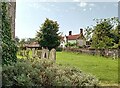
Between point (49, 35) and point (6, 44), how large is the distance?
51764mm

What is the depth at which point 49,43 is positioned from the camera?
194 ft

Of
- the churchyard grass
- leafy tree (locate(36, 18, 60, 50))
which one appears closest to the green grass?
the churchyard grass

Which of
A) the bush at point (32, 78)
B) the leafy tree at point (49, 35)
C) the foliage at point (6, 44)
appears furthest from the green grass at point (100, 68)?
the leafy tree at point (49, 35)

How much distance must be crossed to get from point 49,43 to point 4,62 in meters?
50.8

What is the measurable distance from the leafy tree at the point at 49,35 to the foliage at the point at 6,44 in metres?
47.9

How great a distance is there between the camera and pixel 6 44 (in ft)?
28.4

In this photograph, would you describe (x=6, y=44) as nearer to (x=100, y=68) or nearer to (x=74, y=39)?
(x=100, y=68)

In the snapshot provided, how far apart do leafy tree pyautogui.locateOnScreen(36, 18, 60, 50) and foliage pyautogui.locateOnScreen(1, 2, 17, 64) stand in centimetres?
4789

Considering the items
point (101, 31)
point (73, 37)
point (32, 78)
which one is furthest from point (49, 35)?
point (32, 78)

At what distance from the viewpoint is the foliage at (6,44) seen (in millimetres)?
8391

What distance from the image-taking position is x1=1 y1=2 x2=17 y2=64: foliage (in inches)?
330

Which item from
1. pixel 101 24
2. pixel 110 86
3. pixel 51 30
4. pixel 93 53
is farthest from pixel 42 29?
pixel 110 86

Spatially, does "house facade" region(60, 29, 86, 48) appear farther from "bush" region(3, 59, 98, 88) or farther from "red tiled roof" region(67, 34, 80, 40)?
"bush" region(3, 59, 98, 88)

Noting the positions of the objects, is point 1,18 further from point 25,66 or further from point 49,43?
point 49,43
